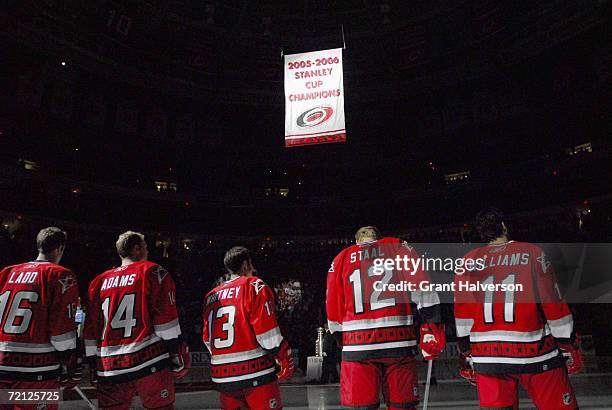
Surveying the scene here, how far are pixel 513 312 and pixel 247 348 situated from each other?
85.2 inches

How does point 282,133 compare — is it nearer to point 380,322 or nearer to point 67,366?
point 67,366

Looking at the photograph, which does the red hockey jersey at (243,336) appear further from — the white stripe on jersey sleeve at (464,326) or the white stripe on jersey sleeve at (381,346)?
the white stripe on jersey sleeve at (464,326)

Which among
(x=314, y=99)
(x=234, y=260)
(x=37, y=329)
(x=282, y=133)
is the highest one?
(x=282, y=133)

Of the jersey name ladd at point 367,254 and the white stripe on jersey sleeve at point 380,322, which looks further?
the jersey name ladd at point 367,254

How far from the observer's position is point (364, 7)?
82.9ft

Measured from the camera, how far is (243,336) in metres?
4.16

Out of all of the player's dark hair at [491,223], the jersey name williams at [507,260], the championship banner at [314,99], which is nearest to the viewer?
the jersey name williams at [507,260]

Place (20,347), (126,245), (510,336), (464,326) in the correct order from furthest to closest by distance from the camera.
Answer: (126,245) → (20,347) → (464,326) → (510,336)

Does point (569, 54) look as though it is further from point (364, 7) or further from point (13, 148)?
point (13, 148)

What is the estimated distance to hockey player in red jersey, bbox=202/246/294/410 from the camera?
13.3 ft

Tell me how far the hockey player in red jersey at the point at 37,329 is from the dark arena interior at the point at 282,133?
44.0ft

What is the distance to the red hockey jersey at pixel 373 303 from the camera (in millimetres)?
4043

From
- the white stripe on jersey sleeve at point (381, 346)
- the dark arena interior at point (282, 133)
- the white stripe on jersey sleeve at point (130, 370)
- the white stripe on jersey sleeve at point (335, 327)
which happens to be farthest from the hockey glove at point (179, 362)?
the dark arena interior at point (282, 133)

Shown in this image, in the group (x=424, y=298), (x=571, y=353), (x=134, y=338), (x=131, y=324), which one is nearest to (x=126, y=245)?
(x=131, y=324)
